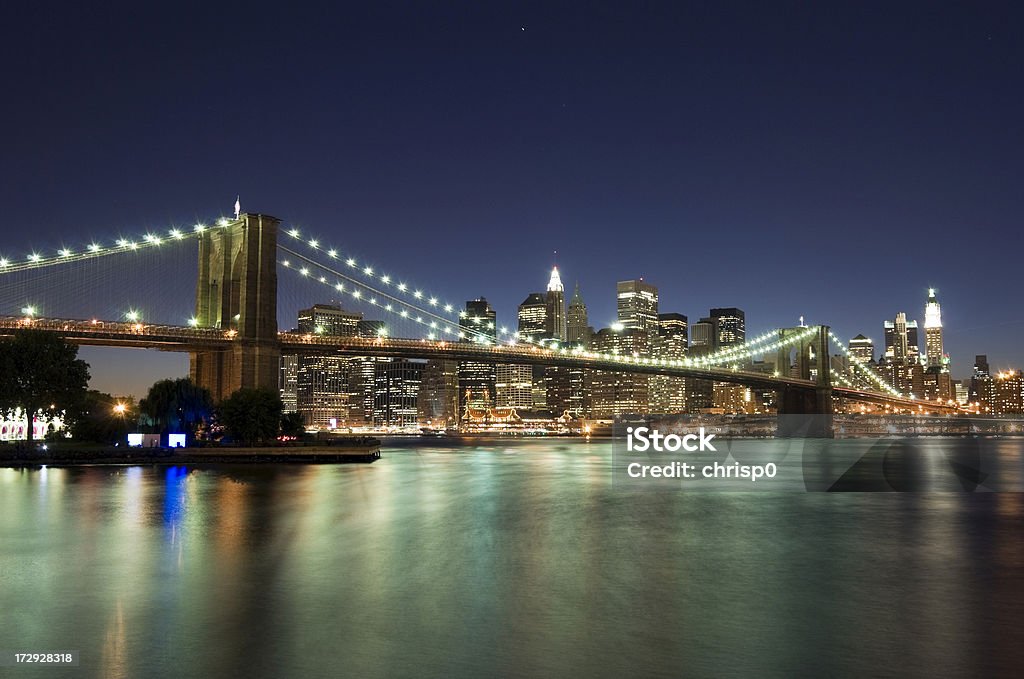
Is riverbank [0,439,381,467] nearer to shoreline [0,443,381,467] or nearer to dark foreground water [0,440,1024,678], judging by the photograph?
shoreline [0,443,381,467]

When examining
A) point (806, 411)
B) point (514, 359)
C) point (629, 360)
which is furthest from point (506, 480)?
point (806, 411)

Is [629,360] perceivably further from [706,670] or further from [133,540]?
[706,670]

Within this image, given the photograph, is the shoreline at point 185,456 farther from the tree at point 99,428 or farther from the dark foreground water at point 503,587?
the dark foreground water at point 503,587

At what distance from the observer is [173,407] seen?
53469 millimetres

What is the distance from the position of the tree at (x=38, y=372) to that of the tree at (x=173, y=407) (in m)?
4.58

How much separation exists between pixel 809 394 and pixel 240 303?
84050 millimetres

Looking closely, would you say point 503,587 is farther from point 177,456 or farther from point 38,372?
point 38,372

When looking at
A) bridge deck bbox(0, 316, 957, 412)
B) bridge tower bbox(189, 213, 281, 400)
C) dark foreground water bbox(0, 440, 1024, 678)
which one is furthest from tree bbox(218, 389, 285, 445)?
dark foreground water bbox(0, 440, 1024, 678)

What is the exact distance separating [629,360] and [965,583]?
277ft

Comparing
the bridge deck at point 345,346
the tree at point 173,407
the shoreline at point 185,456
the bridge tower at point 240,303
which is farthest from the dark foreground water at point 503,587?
the bridge tower at point 240,303

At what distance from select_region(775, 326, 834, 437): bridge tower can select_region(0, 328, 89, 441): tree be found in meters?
85.1

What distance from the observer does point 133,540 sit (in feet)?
63.5

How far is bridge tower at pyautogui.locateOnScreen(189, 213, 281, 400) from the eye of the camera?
61125 millimetres

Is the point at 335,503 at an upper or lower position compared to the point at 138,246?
lower
